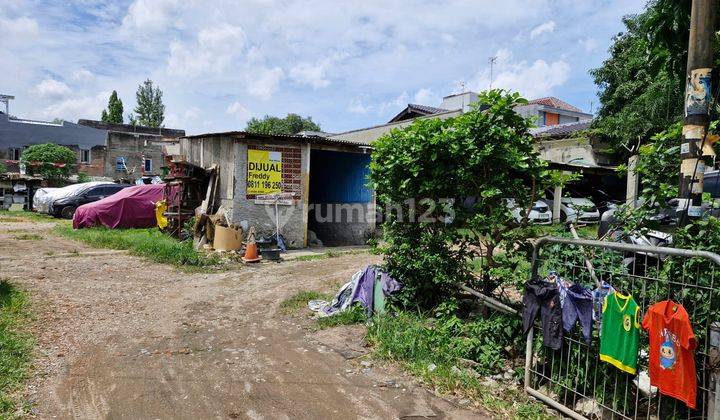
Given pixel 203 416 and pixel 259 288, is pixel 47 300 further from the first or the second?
pixel 203 416

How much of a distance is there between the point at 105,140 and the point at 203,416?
38213 mm

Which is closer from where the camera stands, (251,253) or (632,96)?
(251,253)

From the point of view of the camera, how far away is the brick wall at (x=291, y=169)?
503 inches

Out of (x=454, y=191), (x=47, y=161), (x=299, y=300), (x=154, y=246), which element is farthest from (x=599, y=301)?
(x=47, y=161)

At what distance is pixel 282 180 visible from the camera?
1276 centimetres

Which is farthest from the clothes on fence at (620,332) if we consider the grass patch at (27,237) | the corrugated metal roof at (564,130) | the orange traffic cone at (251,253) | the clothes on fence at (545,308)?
the corrugated metal roof at (564,130)

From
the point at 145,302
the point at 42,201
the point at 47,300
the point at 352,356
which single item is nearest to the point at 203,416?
the point at 352,356

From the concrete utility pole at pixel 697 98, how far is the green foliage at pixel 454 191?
1538 mm

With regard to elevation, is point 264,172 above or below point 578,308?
above

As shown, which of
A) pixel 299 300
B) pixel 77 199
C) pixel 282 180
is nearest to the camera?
pixel 299 300

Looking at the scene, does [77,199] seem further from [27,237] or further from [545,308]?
[545,308]

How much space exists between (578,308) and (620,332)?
1.28 ft

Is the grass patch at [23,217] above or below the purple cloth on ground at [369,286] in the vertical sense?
below

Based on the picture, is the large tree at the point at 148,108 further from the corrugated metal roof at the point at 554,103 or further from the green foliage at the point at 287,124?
the corrugated metal roof at the point at 554,103
